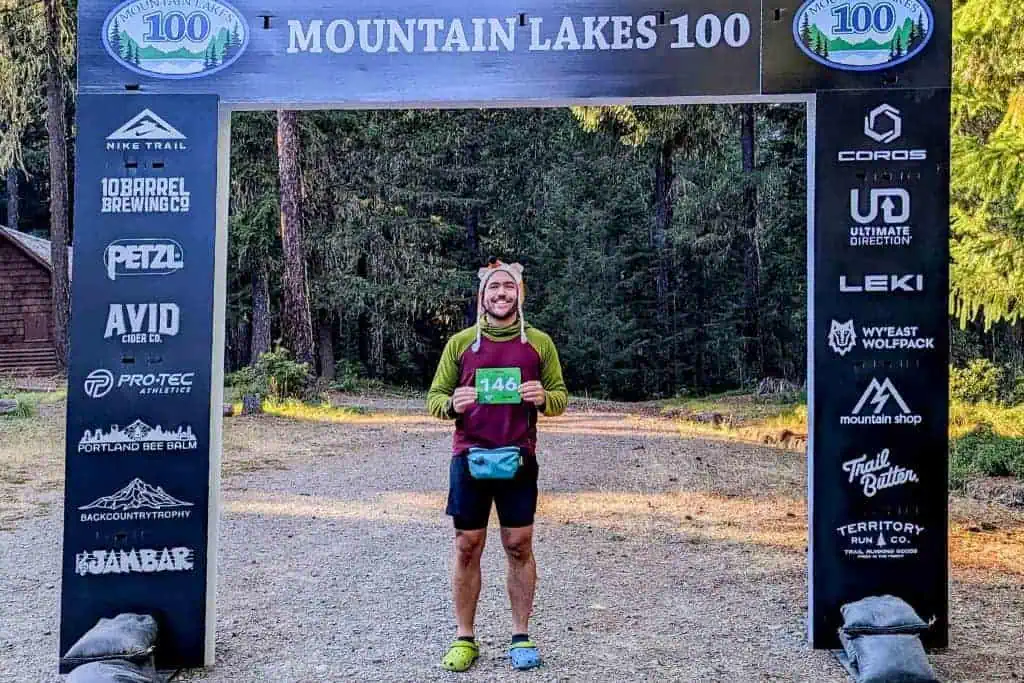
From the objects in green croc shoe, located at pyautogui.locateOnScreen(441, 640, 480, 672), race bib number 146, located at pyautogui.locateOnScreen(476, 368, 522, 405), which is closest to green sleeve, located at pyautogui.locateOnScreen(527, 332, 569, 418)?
race bib number 146, located at pyautogui.locateOnScreen(476, 368, 522, 405)

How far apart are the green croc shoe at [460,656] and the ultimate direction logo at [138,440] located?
158 centimetres

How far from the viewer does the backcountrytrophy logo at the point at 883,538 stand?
14.6 feet

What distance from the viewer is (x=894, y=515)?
4.46 m

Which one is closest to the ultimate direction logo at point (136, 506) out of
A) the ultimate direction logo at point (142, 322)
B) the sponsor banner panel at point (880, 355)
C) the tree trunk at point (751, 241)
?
the ultimate direction logo at point (142, 322)

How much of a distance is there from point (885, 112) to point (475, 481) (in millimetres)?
2654

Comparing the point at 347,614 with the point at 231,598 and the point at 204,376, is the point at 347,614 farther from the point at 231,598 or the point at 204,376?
the point at 204,376

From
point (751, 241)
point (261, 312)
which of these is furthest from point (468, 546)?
point (751, 241)

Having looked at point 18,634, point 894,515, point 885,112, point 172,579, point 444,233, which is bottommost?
point 18,634

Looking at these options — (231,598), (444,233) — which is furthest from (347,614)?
(444,233)

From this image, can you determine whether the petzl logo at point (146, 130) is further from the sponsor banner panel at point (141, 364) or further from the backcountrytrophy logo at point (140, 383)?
the backcountrytrophy logo at point (140, 383)

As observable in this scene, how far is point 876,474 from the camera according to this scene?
4453 millimetres

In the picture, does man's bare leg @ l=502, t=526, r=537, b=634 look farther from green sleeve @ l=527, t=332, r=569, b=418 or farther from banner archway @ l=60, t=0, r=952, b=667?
banner archway @ l=60, t=0, r=952, b=667

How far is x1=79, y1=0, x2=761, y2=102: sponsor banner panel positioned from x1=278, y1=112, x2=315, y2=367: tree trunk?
12347 millimetres

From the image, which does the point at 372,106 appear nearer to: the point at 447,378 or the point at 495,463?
Answer: the point at 447,378
